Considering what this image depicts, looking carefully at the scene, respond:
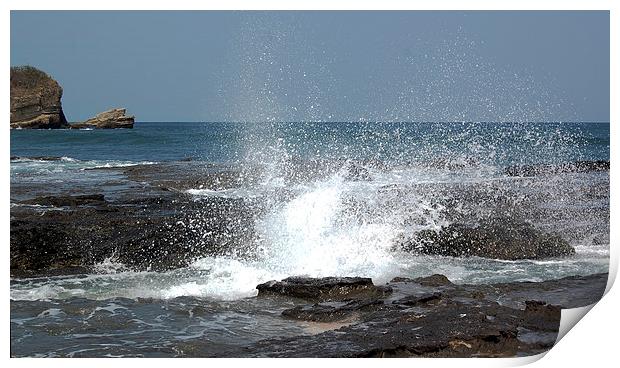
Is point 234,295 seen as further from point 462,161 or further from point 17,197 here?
point 462,161

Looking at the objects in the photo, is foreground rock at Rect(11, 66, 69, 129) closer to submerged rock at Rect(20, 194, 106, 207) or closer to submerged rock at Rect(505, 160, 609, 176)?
submerged rock at Rect(20, 194, 106, 207)

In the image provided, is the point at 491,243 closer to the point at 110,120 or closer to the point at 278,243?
the point at 278,243

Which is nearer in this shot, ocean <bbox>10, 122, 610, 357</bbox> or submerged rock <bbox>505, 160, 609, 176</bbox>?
ocean <bbox>10, 122, 610, 357</bbox>

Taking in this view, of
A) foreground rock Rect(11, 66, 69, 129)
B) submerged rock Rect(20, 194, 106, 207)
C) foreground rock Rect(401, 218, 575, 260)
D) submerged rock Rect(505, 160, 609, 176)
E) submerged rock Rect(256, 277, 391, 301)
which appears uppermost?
foreground rock Rect(11, 66, 69, 129)

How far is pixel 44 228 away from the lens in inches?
385

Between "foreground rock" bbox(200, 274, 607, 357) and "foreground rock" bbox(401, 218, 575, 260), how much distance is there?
1.65m

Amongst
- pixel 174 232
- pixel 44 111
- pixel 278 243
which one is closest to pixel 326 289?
pixel 278 243

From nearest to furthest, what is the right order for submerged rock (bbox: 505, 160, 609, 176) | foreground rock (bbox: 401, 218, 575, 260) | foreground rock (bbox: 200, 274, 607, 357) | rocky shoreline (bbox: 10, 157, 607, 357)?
foreground rock (bbox: 200, 274, 607, 357), rocky shoreline (bbox: 10, 157, 607, 357), foreground rock (bbox: 401, 218, 575, 260), submerged rock (bbox: 505, 160, 609, 176)

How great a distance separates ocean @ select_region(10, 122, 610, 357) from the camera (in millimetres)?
6379

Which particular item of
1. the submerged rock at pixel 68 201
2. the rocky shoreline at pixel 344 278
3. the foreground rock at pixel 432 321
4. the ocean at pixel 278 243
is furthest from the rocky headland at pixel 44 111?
the foreground rock at pixel 432 321

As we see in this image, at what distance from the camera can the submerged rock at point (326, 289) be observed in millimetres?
7156

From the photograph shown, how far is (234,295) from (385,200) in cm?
459

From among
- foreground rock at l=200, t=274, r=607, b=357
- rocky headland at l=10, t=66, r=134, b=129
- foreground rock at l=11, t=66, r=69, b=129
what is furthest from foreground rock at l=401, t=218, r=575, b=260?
foreground rock at l=11, t=66, r=69, b=129
